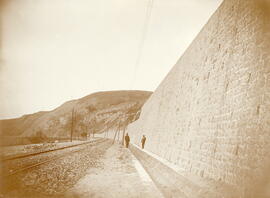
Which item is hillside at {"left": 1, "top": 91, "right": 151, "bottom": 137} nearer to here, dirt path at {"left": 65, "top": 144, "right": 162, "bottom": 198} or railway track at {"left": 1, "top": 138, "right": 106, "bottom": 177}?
railway track at {"left": 1, "top": 138, "right": 106, "bottom": 177}

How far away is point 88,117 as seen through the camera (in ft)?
386

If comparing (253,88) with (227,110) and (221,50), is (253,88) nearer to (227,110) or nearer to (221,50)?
(227,110)

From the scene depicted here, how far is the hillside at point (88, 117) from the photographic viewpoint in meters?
103

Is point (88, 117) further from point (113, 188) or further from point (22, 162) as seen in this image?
point (113, 188)

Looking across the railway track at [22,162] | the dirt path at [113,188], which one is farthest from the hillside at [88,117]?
the dirt path at [113,188]

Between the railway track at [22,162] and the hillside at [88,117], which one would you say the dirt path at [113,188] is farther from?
the hillside at [88,117]

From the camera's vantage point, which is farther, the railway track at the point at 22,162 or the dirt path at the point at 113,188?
the railway track at the point at 22,162

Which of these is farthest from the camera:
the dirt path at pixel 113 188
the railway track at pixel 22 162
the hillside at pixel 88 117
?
the hillside at pixel 88 117

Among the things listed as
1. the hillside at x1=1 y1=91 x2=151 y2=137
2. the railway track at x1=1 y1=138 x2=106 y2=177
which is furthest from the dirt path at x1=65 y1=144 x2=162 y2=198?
the hillside at x1=1 y1=91 x2=151 y2=137

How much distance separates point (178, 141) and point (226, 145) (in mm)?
4533

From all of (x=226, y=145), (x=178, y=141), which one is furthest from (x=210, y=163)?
(x=178, y=141)

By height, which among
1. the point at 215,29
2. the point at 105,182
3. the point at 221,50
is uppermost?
the point at 215,29

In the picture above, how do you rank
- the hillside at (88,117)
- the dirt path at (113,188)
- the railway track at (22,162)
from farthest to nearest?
the hillside at (88,117) < the railway track at (22,162) < the dirt path at (113,188)

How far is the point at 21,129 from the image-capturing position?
411 ft
